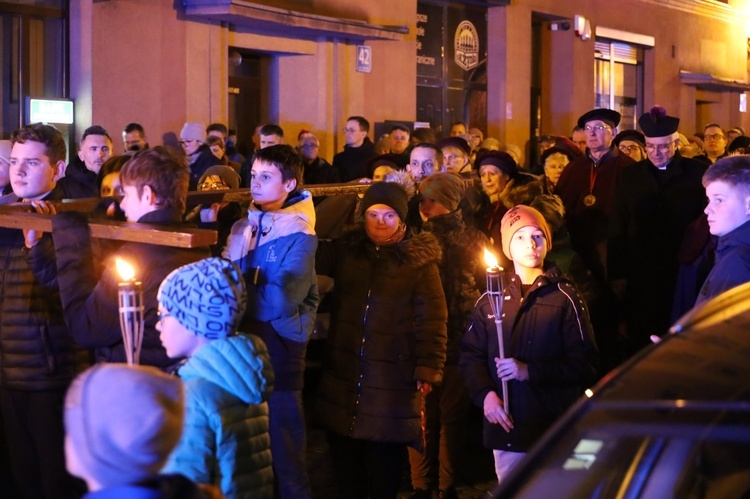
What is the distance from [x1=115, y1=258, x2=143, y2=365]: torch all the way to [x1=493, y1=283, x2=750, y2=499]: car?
2026 mm

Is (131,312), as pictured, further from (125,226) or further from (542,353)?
(542,353)

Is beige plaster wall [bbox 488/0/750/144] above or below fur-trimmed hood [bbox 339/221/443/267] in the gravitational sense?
above

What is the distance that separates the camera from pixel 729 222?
5.28 metres

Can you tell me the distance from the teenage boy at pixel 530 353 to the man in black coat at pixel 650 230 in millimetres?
3307

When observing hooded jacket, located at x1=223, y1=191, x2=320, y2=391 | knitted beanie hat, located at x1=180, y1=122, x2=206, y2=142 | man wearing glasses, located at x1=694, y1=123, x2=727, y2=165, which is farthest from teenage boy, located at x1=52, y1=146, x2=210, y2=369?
man wearing glasses, located at x1=694, y1=123, x2=727, y2=165

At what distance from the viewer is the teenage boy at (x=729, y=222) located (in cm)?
514

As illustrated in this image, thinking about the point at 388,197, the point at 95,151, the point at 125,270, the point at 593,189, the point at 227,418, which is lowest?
the point at 227,418

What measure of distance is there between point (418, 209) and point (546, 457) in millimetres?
5160

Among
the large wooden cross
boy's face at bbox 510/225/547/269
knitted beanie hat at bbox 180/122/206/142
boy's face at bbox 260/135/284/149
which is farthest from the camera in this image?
knitted beanie hat at bbox 180/122/206/142

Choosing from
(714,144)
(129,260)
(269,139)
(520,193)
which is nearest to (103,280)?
(129,260)

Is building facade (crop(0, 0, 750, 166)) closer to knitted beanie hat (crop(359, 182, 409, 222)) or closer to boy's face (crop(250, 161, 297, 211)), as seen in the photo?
knitted beanie hat (crop(359, 182, 409, 222))

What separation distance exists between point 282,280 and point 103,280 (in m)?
1.04

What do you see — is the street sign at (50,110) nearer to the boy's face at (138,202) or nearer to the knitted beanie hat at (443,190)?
the knitted beanie hat at (443,190)

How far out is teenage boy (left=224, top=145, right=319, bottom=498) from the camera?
5738 mm
